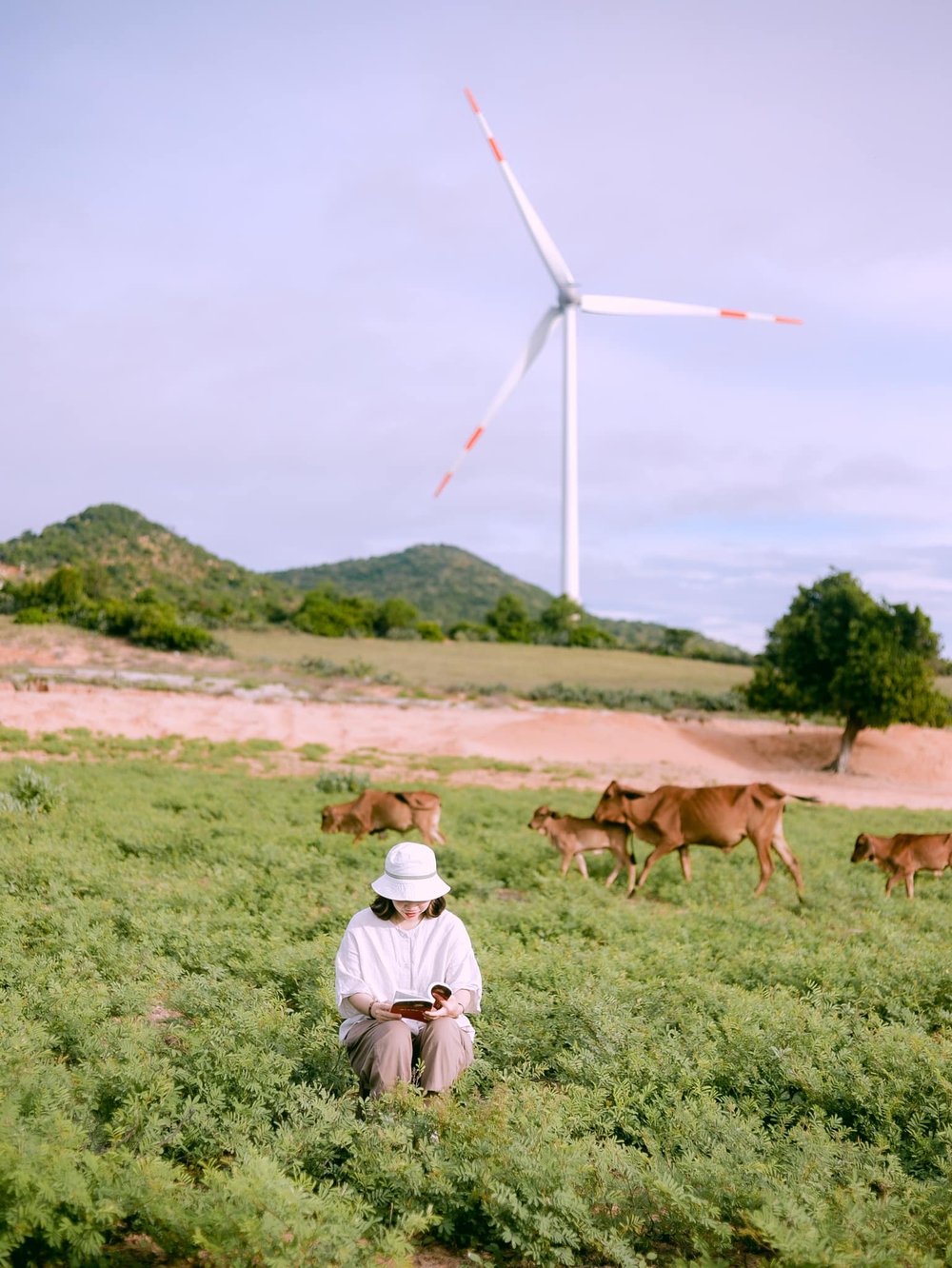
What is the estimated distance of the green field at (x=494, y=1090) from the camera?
381 cm

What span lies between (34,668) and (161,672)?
16.2 ft

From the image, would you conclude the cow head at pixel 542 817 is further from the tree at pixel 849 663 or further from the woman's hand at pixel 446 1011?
the tree at pixel 849 663

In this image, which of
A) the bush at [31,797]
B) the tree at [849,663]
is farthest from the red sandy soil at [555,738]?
the bush at [31,797]

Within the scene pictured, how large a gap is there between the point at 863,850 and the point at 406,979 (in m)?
9.46

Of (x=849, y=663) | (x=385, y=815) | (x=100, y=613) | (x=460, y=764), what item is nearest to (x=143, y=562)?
(x=100, y=613)

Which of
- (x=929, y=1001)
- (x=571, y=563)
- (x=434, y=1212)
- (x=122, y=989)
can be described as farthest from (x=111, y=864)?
(x=571, y=563)

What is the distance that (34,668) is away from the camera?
38.2m

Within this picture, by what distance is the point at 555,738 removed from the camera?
99.5 ft

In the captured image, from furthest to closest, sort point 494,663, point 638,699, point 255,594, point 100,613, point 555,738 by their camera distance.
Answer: point 255,594 → point 100,613 → point 494,663 → point 638,699 → point 555,738

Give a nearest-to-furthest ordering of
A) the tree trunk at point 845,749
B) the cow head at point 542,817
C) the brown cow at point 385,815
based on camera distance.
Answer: the cow head at point 542,817 → the brown cow at point 385,815 → the tree trunk at point 845,749

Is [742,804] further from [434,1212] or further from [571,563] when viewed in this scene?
[571,563]

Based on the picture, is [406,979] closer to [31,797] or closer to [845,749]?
[31,797]

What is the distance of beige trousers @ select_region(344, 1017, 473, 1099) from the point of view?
4906 mm

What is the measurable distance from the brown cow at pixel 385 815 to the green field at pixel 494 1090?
9.87ft
